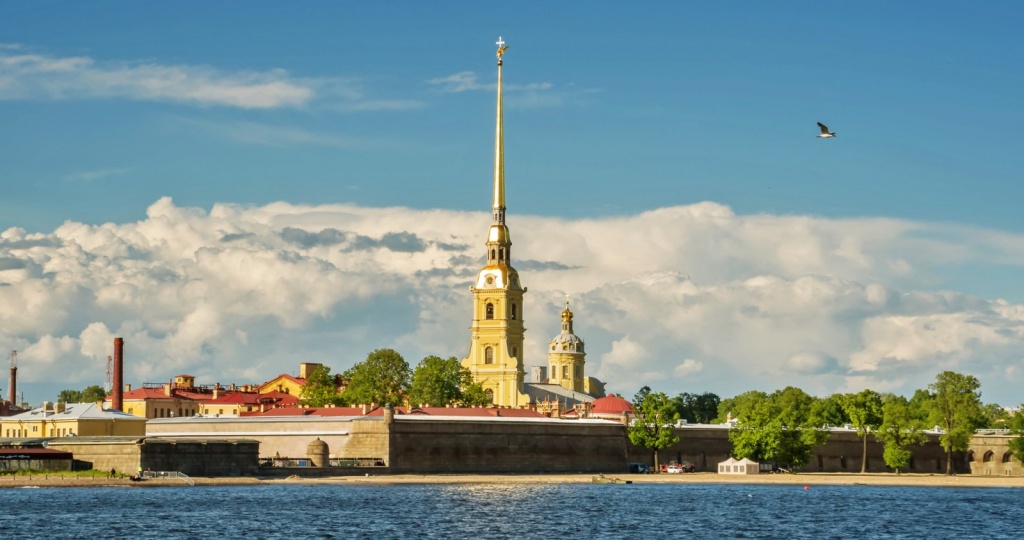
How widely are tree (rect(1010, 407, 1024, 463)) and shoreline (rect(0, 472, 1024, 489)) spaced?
309cm

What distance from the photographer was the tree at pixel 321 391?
137 metres

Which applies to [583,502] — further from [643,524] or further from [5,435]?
[5,435]

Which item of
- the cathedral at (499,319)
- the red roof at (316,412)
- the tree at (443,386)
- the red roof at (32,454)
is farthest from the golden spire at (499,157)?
the red roof at (32,454)

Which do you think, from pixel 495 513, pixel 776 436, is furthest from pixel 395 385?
pixel 495 513

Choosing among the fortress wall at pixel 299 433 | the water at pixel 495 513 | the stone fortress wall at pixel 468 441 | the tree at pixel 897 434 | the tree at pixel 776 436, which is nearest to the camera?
the water at pixel 495 513

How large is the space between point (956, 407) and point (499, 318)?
4474 cm

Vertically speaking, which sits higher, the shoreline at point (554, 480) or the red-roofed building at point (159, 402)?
the red-roofed building at point (159, 402)

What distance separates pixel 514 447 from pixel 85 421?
27.8 m

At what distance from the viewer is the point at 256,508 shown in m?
79.8

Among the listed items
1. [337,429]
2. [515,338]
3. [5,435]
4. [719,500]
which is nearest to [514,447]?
[337,429]

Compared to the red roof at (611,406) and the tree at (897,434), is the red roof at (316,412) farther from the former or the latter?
the tree at (897,434)

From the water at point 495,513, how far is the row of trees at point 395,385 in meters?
35.7

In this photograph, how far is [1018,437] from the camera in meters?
129

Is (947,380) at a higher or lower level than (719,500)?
higher
